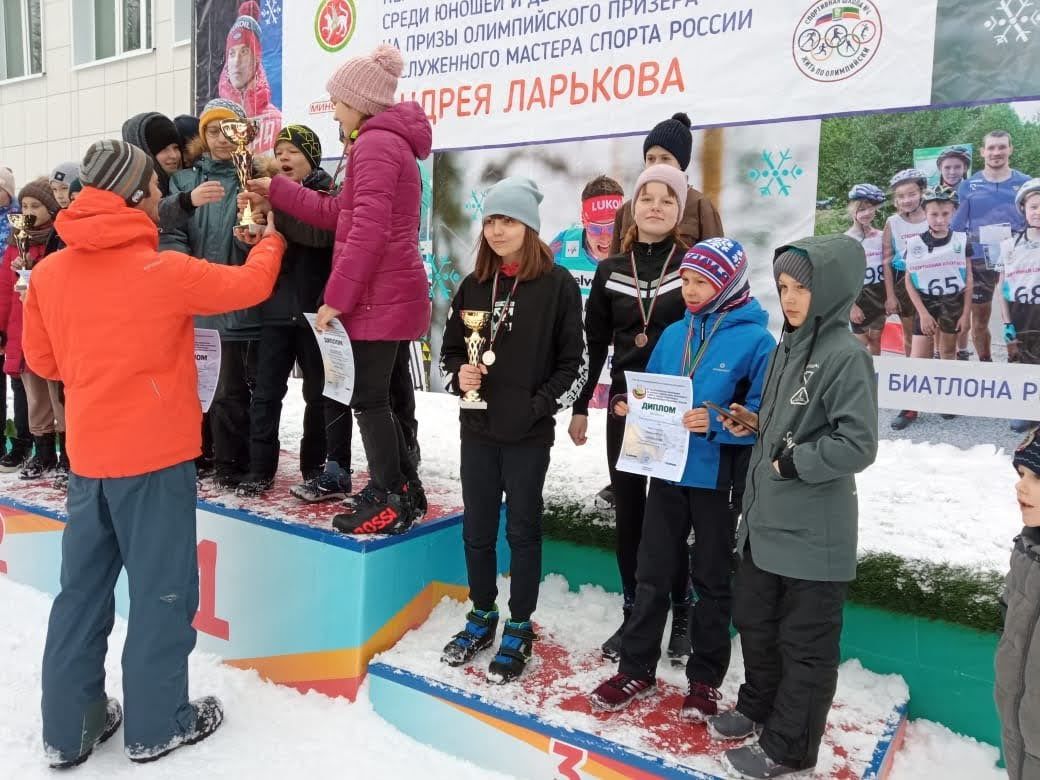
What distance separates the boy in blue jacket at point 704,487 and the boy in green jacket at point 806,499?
7.1 inches

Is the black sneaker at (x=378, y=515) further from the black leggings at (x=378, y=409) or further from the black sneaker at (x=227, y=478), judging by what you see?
the black sneaker at (x=227, y=478)

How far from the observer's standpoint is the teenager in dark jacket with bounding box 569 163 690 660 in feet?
8.36

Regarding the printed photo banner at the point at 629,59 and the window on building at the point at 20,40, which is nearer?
the printed photo banner at the point at 629,59

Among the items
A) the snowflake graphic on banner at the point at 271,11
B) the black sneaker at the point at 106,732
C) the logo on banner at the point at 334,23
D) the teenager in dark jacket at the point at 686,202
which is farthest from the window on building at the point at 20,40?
the black sneaker at the point at 106,732

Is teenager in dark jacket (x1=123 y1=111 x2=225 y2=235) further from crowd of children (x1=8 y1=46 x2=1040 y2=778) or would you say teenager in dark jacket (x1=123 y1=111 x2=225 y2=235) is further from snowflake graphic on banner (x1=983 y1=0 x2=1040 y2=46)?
snowflake graphic on banner (x1=983 y1=0 x2=1040 y2=46)

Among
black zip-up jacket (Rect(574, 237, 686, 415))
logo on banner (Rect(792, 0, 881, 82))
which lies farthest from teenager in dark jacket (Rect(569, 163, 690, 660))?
logo on banner (Rect(792, 0, 881, 82))

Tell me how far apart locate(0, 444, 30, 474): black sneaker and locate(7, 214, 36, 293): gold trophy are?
47.7 inches

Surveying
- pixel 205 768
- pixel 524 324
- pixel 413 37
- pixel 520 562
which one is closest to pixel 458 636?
pixel 520 562

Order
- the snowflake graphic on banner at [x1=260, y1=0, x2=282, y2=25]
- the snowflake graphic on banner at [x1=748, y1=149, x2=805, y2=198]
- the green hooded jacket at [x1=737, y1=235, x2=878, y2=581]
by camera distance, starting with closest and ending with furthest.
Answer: the green hooded jacket at [x1=737, y1=235, x2=878, y2=581] → the snowflake graphic on banner at [x1=748, y1=149, x2=805, y2=198] → the snowflake graphic on banner at [x1=260, y1=0, x2=282, y2=25]

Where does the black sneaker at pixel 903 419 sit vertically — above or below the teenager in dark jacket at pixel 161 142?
below

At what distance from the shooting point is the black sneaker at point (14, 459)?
459 cm

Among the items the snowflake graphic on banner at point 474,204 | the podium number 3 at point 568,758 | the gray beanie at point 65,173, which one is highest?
the snowflake graphic on banner at point 474,204

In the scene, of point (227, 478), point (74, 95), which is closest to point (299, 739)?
point (227, 478)

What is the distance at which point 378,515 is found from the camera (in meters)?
2.83
